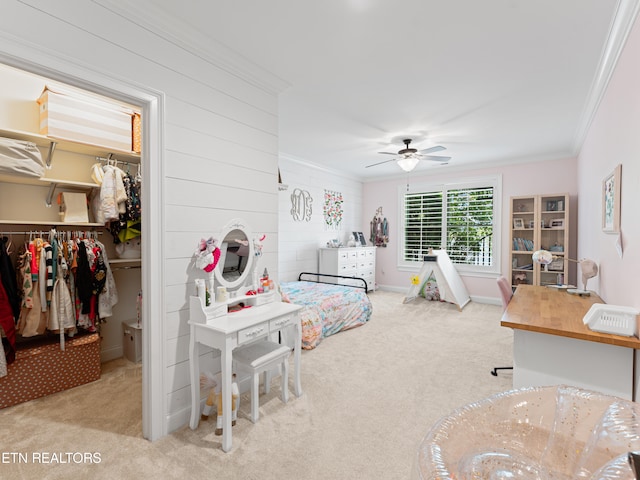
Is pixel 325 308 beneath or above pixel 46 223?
beneath

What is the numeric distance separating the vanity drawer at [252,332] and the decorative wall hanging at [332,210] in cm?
441

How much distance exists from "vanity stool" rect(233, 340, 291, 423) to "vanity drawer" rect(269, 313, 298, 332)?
0.18 metres

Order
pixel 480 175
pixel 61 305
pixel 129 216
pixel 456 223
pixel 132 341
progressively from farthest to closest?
pixel 456 223 < pixel 480 175 < pixel 132 341 < pixel 129 216 < pixel 61 305

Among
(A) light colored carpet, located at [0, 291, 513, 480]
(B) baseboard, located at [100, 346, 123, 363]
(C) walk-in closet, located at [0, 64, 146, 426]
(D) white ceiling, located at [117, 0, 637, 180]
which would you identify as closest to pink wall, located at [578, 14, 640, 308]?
(D) white ceiling, located at [117, 0, 637, 180]

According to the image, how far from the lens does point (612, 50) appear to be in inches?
88.7

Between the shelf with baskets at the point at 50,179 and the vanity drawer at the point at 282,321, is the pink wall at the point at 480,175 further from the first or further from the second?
the shelf with baskets at the point at 50,179

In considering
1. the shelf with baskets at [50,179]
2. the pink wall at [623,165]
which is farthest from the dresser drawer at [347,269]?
the shelf with baskets at [50,179]

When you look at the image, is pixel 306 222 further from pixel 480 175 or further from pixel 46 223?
pixel 46 223

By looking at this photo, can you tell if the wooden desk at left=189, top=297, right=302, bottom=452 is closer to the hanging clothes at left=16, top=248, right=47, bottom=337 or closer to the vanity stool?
the vanity stool

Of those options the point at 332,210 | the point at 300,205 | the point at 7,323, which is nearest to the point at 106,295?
the point at 7,323

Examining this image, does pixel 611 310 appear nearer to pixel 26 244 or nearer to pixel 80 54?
pixel 80 54

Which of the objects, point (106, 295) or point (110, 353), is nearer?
point (106, 295)

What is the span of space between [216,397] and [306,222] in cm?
409

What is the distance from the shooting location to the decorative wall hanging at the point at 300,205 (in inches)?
226
